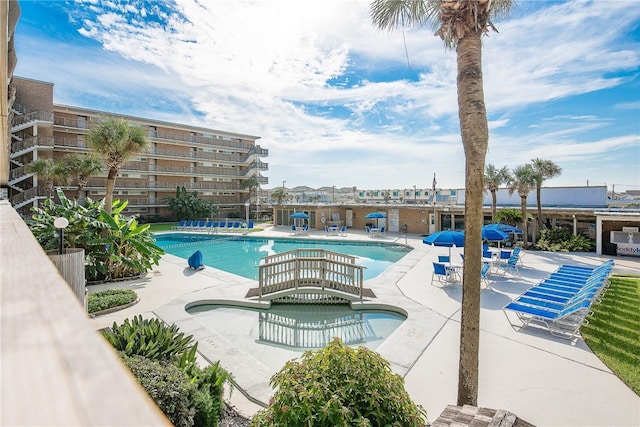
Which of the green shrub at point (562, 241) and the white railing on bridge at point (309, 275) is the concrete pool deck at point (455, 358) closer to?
the white railing on bridge at point (309, 275)

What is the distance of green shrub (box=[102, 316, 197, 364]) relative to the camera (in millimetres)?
5262

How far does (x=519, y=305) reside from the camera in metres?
8.62

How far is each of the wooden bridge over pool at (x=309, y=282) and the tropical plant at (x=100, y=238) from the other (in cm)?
564

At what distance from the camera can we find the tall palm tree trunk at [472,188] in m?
5.24

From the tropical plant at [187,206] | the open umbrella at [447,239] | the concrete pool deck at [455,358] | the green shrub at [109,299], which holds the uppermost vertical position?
the tropical plant at [187,206]

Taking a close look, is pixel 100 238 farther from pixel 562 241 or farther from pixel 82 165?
pixel 562 241

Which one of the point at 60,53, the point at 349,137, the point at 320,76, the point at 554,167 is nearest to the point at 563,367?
the point at 320,76

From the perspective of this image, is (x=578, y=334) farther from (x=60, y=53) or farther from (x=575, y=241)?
(x=60, y=53)

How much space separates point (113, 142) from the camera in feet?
51.6

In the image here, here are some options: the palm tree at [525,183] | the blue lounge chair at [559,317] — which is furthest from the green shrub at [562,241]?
the blue lounge chair at [559,317]

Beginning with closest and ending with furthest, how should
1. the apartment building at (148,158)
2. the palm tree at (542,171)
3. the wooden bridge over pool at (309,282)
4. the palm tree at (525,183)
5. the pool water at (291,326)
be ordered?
the pool water at (291,326), the wooden bridge over pool at (309,282), the palm tree at (525,183), the palm tree at (542,171), the apartment building at (148,158)

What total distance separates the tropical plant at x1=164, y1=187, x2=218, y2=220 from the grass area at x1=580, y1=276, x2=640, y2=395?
39969 millimetres

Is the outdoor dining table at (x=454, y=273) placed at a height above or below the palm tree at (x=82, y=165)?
below

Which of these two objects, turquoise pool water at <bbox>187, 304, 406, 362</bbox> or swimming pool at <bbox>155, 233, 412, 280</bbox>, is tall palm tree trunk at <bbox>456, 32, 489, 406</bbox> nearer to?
turquoise pool water at <bbox>187, 304, 406, 362</bbox>
